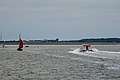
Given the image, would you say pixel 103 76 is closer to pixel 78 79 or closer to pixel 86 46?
pixel 78 79

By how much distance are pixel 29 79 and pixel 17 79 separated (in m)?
1.11

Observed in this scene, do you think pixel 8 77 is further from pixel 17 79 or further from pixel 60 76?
pixel 60 76

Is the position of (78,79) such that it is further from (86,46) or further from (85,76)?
(86,46)

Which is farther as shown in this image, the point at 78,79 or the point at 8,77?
the point at 8,77

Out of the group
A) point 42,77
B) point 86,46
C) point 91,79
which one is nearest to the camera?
point 91,79

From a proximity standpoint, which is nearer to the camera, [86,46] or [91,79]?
[91,79]

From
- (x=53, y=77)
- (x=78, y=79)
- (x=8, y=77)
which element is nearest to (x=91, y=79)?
(x=78, y=79)

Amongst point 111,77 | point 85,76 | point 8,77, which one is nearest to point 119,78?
point 111,77

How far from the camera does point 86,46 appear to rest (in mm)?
125250

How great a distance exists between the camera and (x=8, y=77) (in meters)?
41.6

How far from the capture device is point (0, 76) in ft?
139

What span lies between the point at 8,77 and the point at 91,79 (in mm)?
7958

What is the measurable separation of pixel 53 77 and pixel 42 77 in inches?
39.6

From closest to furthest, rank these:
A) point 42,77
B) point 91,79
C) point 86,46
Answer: point 91,79 → point 42,77 → point 86,46
